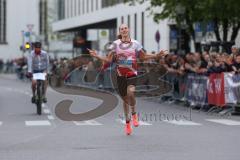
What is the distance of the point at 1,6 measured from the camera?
113500mm

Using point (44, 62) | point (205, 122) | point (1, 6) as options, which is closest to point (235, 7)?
point (44, 62)

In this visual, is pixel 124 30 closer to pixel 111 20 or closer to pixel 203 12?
pixel 203 12

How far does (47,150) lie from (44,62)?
10945 mm

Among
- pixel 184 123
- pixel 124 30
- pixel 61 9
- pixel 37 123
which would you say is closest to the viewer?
pixel 124 30

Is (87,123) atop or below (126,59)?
below

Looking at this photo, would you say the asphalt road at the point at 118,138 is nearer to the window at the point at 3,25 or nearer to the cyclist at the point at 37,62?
the cyclist at the point at 37,62

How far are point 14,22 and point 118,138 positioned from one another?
99847 mm

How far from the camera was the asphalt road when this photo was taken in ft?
39.7

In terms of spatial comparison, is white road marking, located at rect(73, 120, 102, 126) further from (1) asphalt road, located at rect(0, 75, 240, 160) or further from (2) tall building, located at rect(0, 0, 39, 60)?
(2) tall building, located at rect(0, 0, 39, 60)

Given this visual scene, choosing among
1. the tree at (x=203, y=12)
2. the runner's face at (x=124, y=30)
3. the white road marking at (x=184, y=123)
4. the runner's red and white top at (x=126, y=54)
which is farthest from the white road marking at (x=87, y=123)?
the tree at (x=203, y=12)

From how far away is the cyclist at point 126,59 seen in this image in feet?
51.7

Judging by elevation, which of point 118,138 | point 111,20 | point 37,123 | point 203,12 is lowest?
point 37,123

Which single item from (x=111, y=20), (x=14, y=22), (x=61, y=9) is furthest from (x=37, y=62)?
(x=14, y=22)

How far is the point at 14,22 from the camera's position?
372 ft
